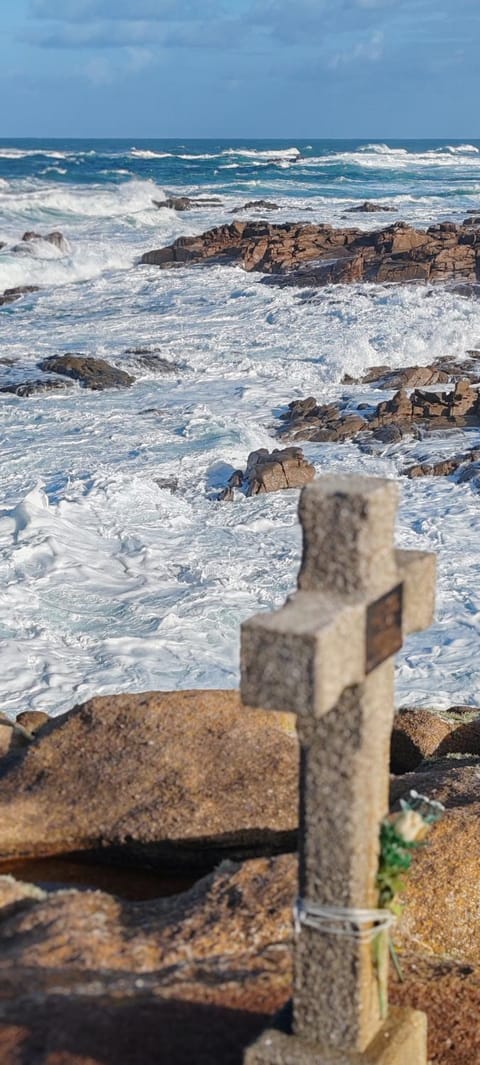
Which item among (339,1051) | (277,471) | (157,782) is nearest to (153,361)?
(277,471)

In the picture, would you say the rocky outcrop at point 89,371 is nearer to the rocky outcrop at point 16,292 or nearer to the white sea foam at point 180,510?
the white sea foam at point 180,510

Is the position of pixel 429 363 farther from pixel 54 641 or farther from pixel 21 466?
pixel 54 641

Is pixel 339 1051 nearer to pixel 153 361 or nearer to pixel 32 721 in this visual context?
pixel 32 721

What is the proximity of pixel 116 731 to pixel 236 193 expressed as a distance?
5569 cm

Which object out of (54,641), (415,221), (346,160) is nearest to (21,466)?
(54,641)

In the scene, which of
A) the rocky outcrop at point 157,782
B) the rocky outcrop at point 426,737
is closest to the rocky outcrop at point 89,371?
the rocky outcrop at point 426,737

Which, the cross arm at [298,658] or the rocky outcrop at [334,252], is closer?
the cross arm at [298,658]

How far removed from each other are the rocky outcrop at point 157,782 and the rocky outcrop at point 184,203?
149 ft

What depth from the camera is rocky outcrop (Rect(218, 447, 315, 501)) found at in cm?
1459

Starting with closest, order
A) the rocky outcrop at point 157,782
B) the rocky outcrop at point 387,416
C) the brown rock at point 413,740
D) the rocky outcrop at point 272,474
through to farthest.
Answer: the rocky outcrop at point 157,782 → the brown rock at point 413,740 → the rocky outcrop at point 272,474 → the rocky outcrop at point 387,416

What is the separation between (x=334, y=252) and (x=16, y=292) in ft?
29.6

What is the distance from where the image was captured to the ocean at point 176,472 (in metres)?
10.3

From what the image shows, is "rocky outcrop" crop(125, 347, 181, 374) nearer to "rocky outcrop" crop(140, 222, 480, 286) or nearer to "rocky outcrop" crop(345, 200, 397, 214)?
"rocky outcrop" crop(140, 222, 480, 286)

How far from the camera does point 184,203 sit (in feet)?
168
